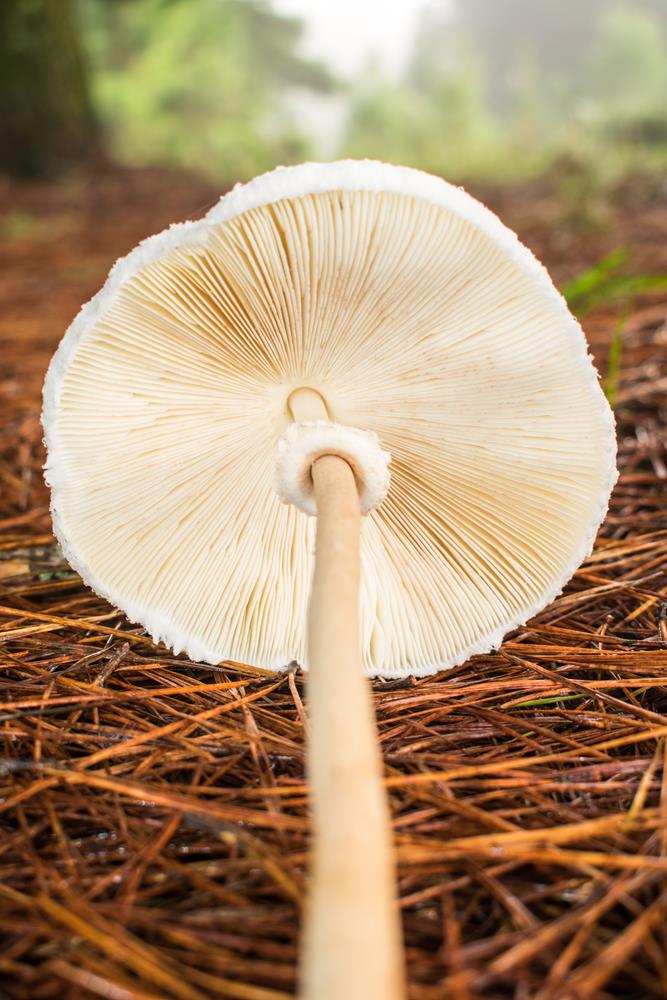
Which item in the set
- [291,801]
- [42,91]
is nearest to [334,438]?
[291,801]

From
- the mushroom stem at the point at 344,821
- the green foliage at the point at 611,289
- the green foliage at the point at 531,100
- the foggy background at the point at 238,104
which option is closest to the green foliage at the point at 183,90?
the foggy background at the point at 238,104

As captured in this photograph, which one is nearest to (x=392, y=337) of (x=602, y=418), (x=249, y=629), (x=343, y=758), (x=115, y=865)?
(x=602, y=418)

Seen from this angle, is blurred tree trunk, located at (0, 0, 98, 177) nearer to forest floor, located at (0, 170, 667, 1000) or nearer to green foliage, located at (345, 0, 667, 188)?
green foliage, located at (345, 0, 667, 188)

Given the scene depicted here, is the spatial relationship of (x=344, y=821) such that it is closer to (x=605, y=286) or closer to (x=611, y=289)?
(x=611, y=289)

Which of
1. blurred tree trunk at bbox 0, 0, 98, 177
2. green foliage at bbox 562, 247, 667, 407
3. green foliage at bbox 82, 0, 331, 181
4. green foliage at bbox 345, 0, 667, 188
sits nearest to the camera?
A: green foliage at bbox 562, 247, 667, 407

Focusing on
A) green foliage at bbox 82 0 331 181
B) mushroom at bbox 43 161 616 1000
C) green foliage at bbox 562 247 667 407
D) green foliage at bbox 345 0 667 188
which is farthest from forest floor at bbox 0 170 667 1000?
green foliage at bbox 82 0 331 181
